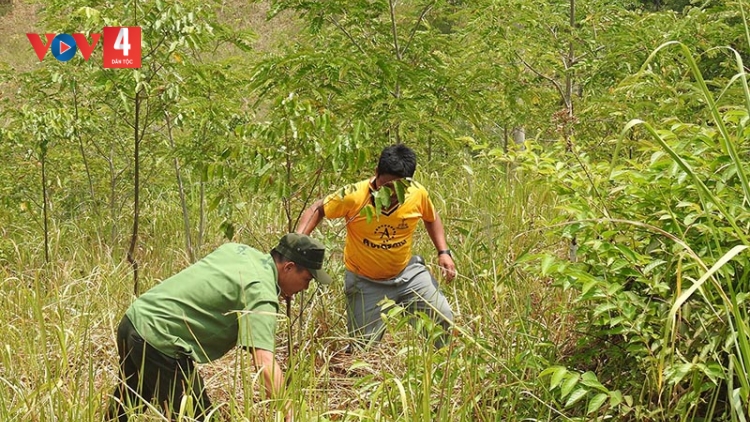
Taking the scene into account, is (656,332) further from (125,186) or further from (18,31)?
(18,31)

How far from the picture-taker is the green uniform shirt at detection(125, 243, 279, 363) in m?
3.04

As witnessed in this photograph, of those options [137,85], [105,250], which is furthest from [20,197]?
[137,85]

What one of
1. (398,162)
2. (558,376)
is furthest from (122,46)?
(558,376)

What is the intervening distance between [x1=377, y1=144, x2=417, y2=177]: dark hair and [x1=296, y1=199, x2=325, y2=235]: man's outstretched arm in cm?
40

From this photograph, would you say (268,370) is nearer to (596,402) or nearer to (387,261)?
(596,402)

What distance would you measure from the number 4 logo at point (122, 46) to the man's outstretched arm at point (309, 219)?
4.97 ft

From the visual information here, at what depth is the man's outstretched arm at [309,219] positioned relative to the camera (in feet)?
12.9

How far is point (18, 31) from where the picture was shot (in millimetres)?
23516

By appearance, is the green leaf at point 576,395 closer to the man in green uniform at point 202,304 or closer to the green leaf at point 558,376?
the green leaf at point 558,376

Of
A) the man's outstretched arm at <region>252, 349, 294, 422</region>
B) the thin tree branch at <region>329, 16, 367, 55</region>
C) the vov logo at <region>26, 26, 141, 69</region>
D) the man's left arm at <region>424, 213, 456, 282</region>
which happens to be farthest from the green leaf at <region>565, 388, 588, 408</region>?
the vov logo at <region>26, 26, 141, 69</region>

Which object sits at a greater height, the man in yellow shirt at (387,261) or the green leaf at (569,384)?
the green leaf at (569,384)

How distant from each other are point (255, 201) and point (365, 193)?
238 centimetres

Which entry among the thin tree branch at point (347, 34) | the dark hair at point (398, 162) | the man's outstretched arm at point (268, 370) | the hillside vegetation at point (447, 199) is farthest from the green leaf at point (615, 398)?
the thin tree branch at point (347, 34)

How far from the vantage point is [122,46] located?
466 cm
